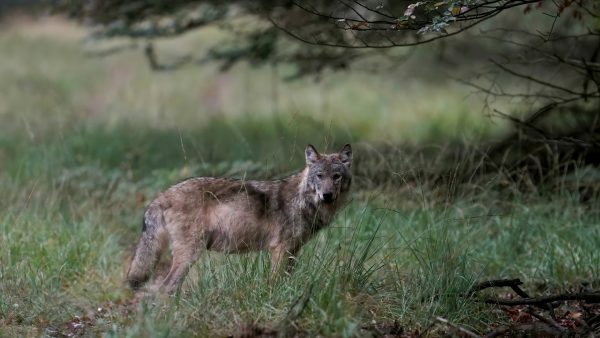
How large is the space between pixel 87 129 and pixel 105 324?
808cm

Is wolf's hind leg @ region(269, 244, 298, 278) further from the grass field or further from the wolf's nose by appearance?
the wolf's nose

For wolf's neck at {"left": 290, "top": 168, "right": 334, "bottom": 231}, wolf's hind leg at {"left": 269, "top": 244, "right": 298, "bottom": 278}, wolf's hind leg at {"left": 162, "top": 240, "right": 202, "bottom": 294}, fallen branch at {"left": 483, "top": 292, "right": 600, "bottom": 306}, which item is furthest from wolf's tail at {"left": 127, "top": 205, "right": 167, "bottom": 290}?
fallen branch at {"left": 483, "top": 292, "right": 600, "bottom": 306}

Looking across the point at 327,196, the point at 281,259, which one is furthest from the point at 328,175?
the point at 281,259

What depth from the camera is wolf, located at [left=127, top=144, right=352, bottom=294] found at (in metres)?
7.68

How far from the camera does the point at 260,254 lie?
22.0 feet

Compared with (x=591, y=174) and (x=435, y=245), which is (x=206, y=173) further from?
(x=591, y=174)

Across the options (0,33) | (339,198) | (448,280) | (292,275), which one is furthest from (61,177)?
(0,33)

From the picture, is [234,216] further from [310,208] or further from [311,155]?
[311,155]

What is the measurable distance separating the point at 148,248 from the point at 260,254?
1.46 metres

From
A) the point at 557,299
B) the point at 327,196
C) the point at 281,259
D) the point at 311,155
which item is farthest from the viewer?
the point at 311,155

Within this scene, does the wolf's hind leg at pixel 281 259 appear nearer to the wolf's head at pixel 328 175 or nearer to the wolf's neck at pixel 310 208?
the wolf's neck at pixel 310 208

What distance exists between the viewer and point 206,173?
31.6ft

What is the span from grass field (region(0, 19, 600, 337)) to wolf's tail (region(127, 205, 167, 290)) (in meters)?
0.35

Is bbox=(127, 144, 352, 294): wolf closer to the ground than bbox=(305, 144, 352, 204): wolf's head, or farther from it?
closer to the ground
